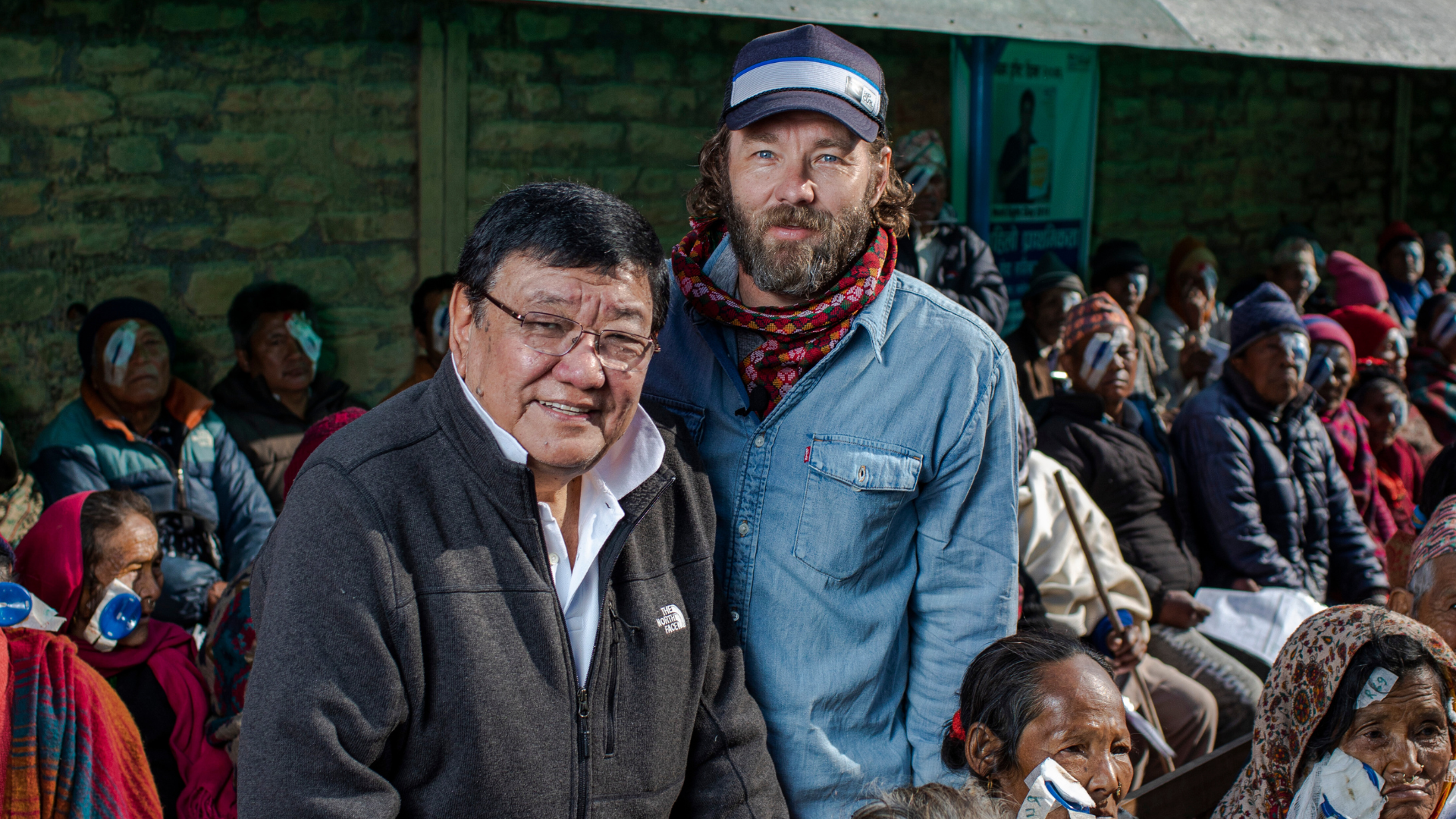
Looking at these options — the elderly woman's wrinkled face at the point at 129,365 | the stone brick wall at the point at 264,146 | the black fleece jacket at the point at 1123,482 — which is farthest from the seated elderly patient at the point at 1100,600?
the elderly woman's wrinkled face at the point at 129,365

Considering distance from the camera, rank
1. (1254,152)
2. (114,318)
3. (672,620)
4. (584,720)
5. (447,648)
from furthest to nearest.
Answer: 1. (1254,152)
2. (114,318)
3. (672,620)
4. (584,720)
5. (447,648)

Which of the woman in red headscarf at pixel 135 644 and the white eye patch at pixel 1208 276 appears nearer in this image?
the woman in red headscarf at pixel 135 644

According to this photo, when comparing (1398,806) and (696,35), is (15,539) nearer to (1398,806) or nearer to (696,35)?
(696,35)

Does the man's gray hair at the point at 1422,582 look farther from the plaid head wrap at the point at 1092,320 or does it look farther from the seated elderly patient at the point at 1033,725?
the plaid head wrap at the point at 1092,320

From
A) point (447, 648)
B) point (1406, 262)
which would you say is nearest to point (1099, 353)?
point (447, 648)

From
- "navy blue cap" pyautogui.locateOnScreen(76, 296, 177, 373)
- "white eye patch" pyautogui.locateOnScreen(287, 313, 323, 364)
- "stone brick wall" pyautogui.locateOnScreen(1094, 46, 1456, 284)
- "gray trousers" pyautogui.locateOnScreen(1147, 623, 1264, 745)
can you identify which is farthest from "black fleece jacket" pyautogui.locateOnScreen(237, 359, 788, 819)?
"stone brick wall" pyautogui.locateOnScreen(1094, 46, 1456, 284)

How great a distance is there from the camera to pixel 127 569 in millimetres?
2846

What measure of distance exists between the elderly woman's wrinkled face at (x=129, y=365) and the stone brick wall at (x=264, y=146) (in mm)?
361

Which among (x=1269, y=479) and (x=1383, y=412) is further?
(x=1383, y=412)

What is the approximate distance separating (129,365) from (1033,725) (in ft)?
11.0

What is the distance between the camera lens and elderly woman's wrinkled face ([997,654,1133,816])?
1.96 meters

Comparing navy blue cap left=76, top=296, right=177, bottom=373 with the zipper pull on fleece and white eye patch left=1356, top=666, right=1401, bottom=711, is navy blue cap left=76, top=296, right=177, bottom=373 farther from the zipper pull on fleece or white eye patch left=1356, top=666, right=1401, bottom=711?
white eye patch left=1356, top=666, right=1401, bottom=711

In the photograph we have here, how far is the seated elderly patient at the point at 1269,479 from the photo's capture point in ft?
14.1

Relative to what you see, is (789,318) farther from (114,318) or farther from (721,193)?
(114,318)
